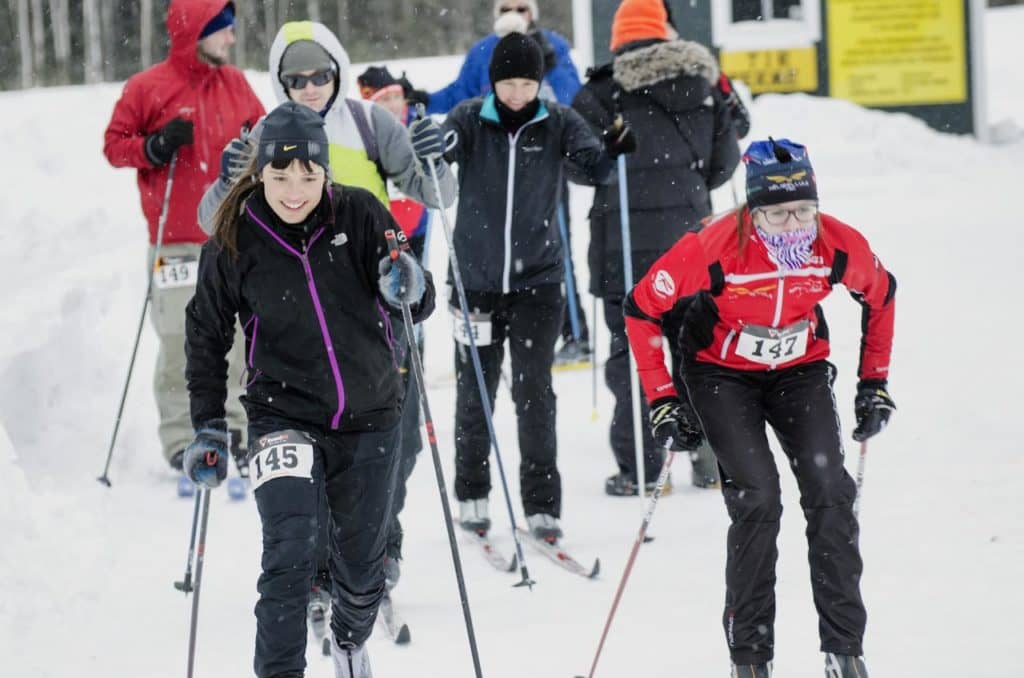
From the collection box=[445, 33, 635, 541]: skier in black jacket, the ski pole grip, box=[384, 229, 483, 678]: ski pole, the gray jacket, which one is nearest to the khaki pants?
box=[445, 33, 635, 541]: skier in black jacket

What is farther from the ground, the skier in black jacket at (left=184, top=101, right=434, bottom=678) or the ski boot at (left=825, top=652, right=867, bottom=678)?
the skier in black jacket at (left=184, top=101, right=434, bottom=678)

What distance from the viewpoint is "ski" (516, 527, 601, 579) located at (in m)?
5.68

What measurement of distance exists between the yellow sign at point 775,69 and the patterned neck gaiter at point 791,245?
1344cm

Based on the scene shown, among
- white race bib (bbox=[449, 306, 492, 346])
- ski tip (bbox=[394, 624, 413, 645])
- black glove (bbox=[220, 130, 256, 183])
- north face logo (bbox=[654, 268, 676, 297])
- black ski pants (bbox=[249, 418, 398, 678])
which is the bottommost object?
ski tip (bbox=[394, 624, 413, 645])

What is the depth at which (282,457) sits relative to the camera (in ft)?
12.7

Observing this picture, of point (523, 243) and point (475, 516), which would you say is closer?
point (523, 243)

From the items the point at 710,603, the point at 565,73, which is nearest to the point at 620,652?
the point at 710,603

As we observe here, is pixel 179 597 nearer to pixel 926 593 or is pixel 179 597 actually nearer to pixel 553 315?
pixel 553 315

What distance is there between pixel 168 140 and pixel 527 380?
2260 millimetres

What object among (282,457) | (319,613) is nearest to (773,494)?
(282,457)

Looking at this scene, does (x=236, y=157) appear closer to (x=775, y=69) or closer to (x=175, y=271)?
(x=175, y=271)

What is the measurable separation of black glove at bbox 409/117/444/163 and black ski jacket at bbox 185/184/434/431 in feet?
4.39

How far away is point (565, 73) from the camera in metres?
9.70

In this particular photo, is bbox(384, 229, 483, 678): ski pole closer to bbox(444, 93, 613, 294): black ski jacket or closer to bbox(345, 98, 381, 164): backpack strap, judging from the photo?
bbox(345, 98, 381, 164): backpack strap
